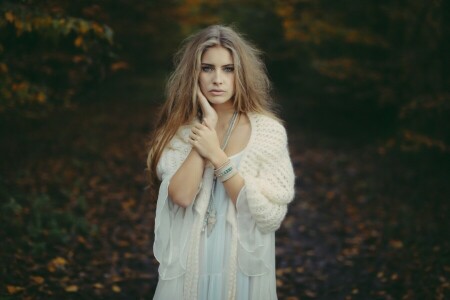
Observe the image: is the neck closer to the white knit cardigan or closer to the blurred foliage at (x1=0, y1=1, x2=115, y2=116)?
the white knit cardigan

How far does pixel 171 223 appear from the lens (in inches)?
105

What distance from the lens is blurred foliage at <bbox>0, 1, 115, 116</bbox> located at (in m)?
4.02

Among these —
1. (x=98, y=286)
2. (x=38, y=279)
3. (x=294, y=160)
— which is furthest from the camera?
(x=294, y=160)

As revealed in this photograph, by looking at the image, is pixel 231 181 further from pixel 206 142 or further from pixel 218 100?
pixel 218 100

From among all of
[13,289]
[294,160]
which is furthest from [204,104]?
[294,160]

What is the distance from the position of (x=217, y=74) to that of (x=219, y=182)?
0.56m

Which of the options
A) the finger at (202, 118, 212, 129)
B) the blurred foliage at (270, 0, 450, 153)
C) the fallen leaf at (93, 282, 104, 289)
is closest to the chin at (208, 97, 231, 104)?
the finger at (202, 118, 212, 129)

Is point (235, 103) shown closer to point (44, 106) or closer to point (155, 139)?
point (155, 139)

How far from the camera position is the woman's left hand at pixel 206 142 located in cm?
245

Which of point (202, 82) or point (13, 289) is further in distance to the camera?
point (13, 289)

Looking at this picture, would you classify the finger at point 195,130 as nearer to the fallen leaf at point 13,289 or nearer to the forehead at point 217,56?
the forehead at point 217,56

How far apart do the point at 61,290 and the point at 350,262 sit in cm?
276

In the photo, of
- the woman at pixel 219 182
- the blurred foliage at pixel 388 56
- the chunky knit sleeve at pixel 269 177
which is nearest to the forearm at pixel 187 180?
the woman at pixel 219 182

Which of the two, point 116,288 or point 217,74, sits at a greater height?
point 217,74
